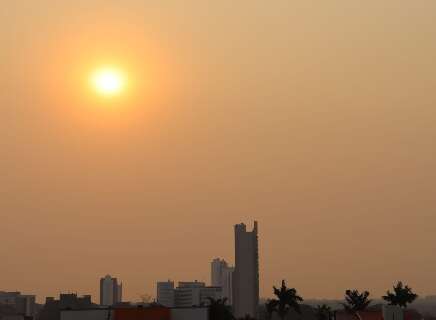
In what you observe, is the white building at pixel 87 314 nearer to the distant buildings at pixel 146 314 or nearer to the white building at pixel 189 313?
the distant buildings at pixel 146 314

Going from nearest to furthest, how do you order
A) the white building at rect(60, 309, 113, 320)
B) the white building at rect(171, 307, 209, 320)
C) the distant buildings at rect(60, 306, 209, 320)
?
the white building at rect(60, 309, 113, 320) < the distant buildings at rect(60, 306, 209, 320) < the white building at rect(171, 307, 209, 320)

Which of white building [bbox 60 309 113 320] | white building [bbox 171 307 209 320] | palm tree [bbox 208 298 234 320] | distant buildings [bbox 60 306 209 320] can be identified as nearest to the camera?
white building [bbox 60 309 113 320]

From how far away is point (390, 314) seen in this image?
136 m

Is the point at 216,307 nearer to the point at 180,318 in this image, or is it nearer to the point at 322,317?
the point at 322,317

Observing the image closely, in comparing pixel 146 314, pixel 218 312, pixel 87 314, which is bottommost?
pixel 87 314

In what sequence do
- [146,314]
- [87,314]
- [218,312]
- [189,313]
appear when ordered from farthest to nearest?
[218,312], [146,314], [189,313], [87,314]

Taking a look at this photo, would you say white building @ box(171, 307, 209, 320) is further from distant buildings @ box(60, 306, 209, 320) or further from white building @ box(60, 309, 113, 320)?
white building @ box(60, 309, 113, 320)

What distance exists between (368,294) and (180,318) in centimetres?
7114

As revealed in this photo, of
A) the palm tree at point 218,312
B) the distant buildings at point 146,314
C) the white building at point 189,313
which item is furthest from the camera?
the palm tree at point 218,312

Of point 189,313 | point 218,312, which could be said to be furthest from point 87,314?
point 218,312

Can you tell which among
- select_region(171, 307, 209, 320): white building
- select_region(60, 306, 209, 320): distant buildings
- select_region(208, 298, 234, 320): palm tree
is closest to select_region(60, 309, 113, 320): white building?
select_region(60, 306, 209, 320): distant buildings

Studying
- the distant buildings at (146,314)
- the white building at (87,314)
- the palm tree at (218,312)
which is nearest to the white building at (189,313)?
the distant buildings at (146,314)

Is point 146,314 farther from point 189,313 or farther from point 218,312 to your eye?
point 218,312

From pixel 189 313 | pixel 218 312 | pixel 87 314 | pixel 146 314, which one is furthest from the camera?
pixel 218 312
